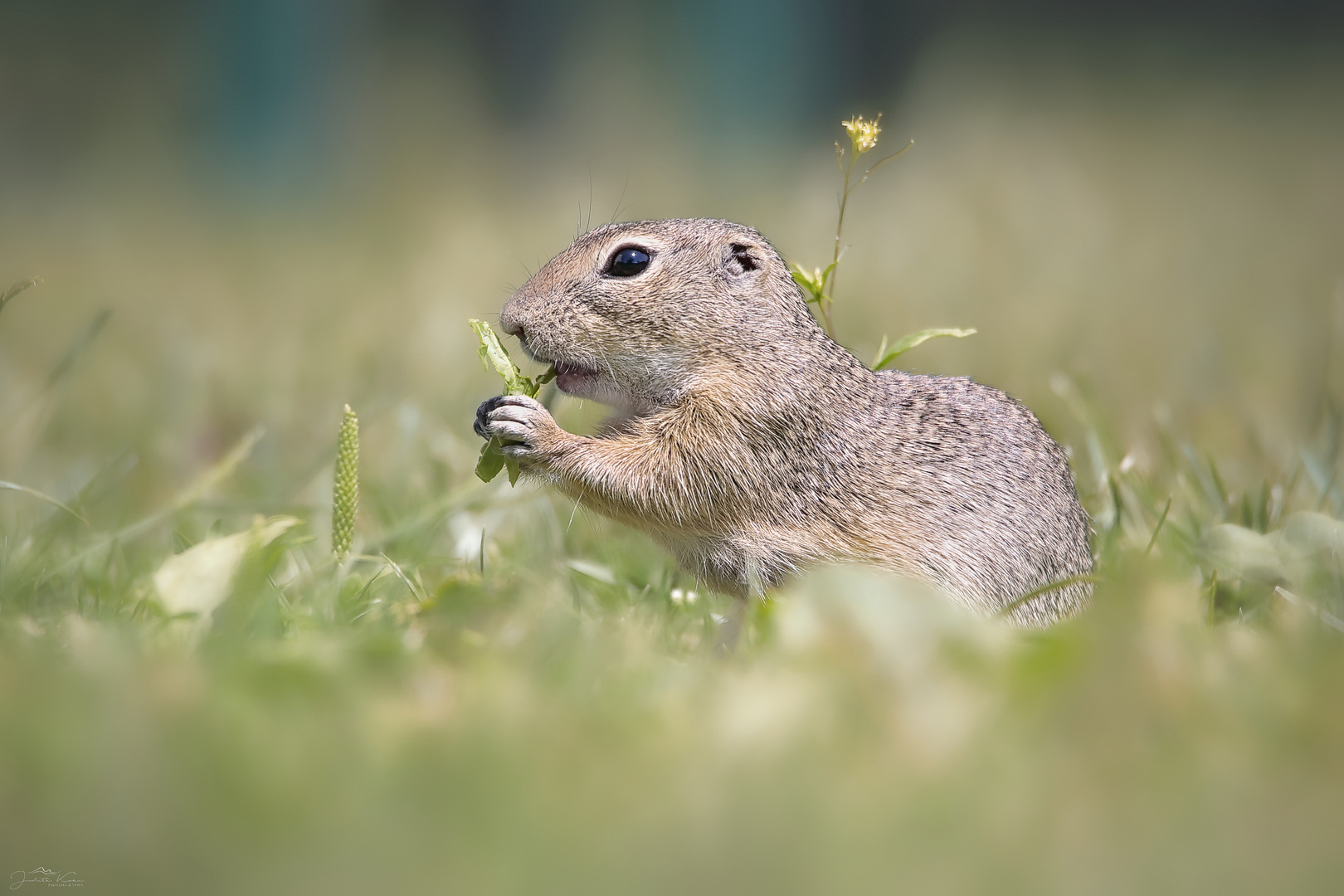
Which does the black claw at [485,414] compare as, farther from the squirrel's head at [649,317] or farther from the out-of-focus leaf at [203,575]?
the out-of-focus leaf at [203,575]

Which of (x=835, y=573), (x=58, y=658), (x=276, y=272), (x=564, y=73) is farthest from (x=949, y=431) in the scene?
(x=564, y=73)

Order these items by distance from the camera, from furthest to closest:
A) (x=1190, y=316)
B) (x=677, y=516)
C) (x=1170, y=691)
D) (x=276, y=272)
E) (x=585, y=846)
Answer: (x=276, y=272) → (x=1190, y=316) → (x=677, y=516) → (x=1170, y=691) → (x=585, y=846)

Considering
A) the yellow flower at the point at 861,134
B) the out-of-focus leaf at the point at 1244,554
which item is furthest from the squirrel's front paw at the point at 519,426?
the out-of-focus leaf at the point at 1244,554

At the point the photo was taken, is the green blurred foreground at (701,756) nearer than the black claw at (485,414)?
Yes

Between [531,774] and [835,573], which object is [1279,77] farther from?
[531,774]

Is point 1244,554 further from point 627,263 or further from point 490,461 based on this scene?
point 490,461
